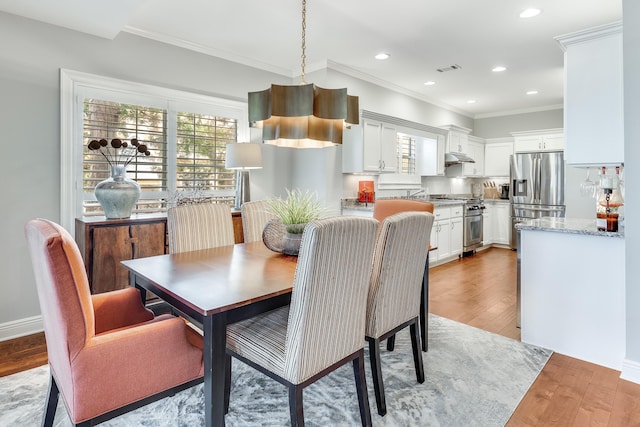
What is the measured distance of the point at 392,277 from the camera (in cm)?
197

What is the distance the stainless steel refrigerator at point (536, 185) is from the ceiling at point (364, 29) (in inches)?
67.5

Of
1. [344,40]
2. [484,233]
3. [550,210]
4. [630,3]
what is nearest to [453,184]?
[484,233]

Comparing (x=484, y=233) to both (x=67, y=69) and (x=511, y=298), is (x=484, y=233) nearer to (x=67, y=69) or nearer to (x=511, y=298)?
(x=511, y=298)

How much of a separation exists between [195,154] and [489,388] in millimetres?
3349

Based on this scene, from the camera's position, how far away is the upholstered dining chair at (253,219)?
3.07 m

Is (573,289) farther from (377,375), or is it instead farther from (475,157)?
(475,157)

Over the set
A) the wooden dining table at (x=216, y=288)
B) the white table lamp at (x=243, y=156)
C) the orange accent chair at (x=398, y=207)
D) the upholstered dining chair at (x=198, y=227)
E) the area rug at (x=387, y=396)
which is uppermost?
the white table lamp at (x=243, y=156)

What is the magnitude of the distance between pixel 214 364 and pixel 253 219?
1.74 metres

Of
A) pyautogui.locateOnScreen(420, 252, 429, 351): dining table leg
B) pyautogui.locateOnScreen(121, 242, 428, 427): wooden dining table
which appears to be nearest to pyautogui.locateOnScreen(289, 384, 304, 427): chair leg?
pyautogui.locateOnScreen(121, 242, 428, 427): wooden dining table

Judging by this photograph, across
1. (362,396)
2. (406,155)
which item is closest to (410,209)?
(362,396)

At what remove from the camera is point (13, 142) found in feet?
9.41

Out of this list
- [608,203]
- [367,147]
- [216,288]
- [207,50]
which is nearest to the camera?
[216,288]

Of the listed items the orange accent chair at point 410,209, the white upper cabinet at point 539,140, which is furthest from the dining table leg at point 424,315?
the white upper cabinet at point 539,140

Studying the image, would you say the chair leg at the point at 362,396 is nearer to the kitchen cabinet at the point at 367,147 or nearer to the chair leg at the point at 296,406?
the chair leg at the point at 296,406
